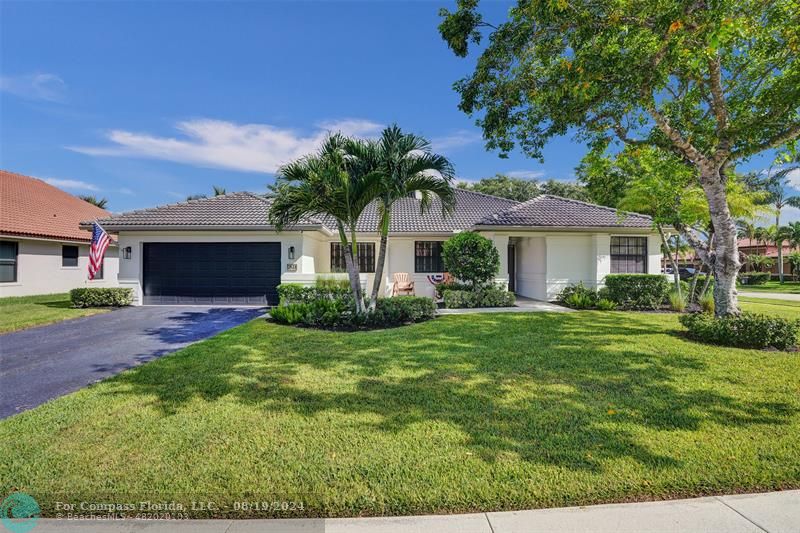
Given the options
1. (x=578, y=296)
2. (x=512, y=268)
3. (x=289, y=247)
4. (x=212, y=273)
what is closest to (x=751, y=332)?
(x=578, y=296)

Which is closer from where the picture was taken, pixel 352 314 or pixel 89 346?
pixel 89 346

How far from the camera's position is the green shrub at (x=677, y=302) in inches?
481

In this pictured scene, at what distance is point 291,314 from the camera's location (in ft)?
31.7

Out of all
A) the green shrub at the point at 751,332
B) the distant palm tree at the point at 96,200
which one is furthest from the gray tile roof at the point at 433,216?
the distant palm tree at the point at 96,200

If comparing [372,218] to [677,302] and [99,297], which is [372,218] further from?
[677,302]

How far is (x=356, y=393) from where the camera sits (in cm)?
477

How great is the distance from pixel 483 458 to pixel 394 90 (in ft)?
42.4

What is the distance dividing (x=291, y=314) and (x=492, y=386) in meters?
6.37

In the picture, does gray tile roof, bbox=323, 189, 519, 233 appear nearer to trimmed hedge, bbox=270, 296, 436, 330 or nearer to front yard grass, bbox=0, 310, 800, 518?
trimmed hedge, bbox=270, 296, 436, 330

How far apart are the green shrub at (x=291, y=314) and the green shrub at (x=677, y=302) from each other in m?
12.5

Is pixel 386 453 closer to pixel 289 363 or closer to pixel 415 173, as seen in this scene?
pixel 289 363

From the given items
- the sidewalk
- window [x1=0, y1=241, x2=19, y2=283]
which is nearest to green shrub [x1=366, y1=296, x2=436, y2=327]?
the sidewalk

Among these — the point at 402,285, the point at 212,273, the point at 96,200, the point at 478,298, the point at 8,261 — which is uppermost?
the point at 96,200

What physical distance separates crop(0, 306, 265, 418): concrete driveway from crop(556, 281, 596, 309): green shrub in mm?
11176
